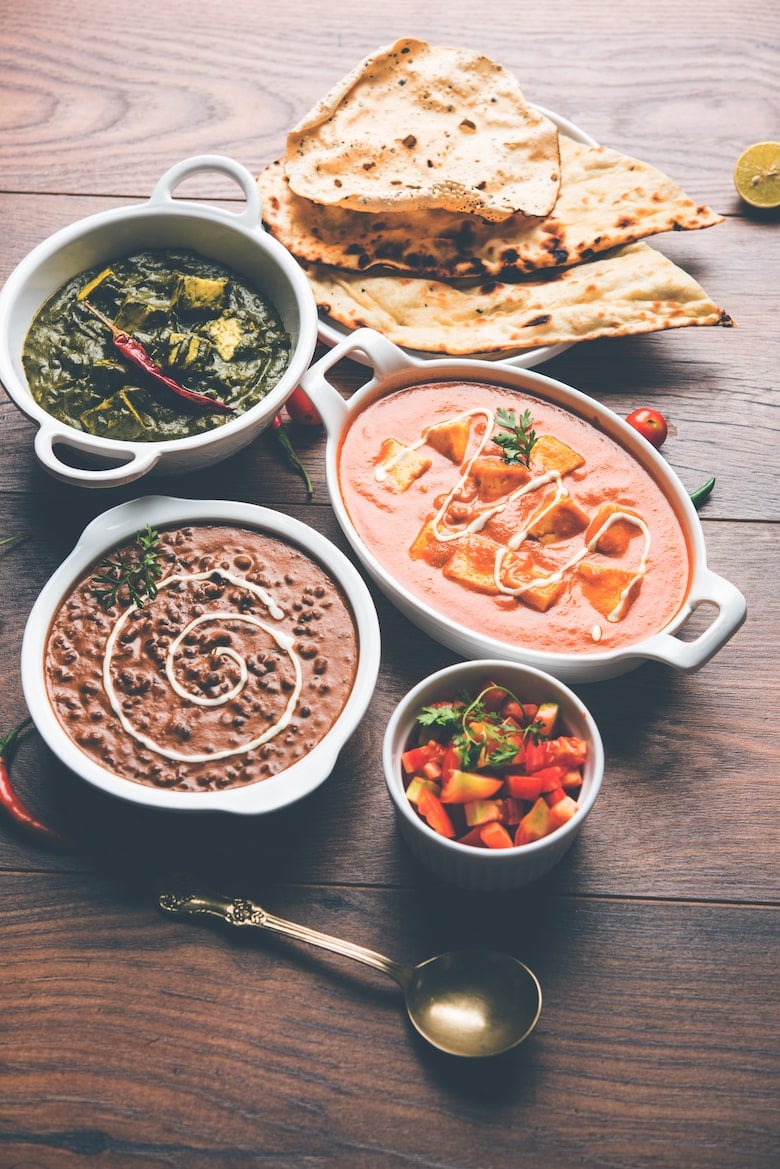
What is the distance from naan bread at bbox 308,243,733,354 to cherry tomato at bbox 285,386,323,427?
26 cm

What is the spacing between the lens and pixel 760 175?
3.25 metres

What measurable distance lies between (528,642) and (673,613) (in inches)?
14.8

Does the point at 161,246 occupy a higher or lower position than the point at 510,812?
higher

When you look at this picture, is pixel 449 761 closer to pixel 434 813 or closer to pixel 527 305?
pixel 434 813

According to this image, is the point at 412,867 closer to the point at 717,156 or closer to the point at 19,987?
the point at 19,987

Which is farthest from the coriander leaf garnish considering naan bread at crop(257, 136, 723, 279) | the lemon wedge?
the lemon wedge

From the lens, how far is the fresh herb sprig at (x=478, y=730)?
7.12 ft

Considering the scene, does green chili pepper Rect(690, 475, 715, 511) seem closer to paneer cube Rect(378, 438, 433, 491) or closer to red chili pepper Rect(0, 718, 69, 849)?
paneer cube Rect(378, 438, 433, 491)

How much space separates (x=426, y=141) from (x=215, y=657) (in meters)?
1.83

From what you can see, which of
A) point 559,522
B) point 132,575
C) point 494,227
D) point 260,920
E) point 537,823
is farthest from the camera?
point 494,227

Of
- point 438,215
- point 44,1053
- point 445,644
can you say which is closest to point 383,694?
point 445,644

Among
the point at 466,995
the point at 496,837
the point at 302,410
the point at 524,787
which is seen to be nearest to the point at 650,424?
the point at 302,410

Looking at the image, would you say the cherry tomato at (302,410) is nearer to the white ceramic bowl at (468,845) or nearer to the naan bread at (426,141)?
the naan bread at (426,141)

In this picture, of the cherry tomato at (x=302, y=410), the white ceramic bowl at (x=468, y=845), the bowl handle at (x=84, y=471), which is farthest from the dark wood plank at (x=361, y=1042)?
the cherry tomato at (x=302, y=410)
